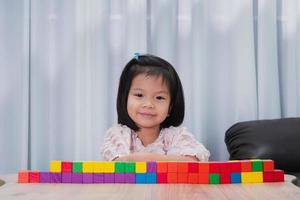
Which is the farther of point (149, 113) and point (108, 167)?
point (149, 113)

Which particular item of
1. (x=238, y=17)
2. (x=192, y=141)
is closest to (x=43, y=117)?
(x=192, y=141)

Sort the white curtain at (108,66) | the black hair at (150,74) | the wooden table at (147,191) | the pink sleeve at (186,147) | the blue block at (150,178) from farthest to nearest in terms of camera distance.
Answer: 1. the white curtain at (108,66)
2. the black hair at (150,74)
3. the pink sleeve at (186,147)
4. the blue block at (150,178)
5. the wooden table at (147,191)

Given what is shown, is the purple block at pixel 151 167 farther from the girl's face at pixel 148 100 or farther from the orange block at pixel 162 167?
the girl's face at pixel 148 100

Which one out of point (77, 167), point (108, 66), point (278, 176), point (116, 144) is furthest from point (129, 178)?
point (108, 66)

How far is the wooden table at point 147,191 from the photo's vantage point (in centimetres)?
83

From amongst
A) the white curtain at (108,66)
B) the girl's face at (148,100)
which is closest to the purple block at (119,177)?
the girl's face at (148,100)

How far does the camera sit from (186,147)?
5.50ft

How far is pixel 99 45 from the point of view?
7.61 feet

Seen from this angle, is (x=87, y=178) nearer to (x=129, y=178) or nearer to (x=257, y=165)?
(x=129, y=178)

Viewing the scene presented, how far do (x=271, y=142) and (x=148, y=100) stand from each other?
0.64m

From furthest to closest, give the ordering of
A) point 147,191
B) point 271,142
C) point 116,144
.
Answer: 1. point 271,142
2. point 116,144
3. point 147,191

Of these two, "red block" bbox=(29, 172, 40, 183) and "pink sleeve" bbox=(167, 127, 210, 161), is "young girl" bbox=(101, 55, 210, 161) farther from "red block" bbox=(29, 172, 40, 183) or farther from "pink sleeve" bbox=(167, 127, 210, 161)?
"red block" bbox=(29, 172, 40, 183)

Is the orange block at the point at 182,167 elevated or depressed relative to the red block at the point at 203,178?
elevated

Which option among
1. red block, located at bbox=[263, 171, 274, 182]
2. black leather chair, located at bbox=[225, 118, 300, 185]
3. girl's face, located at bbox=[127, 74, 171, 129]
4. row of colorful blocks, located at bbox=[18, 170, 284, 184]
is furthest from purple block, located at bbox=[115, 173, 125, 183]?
black leather chair, located at bbox=[225, 118, 300, 185]
